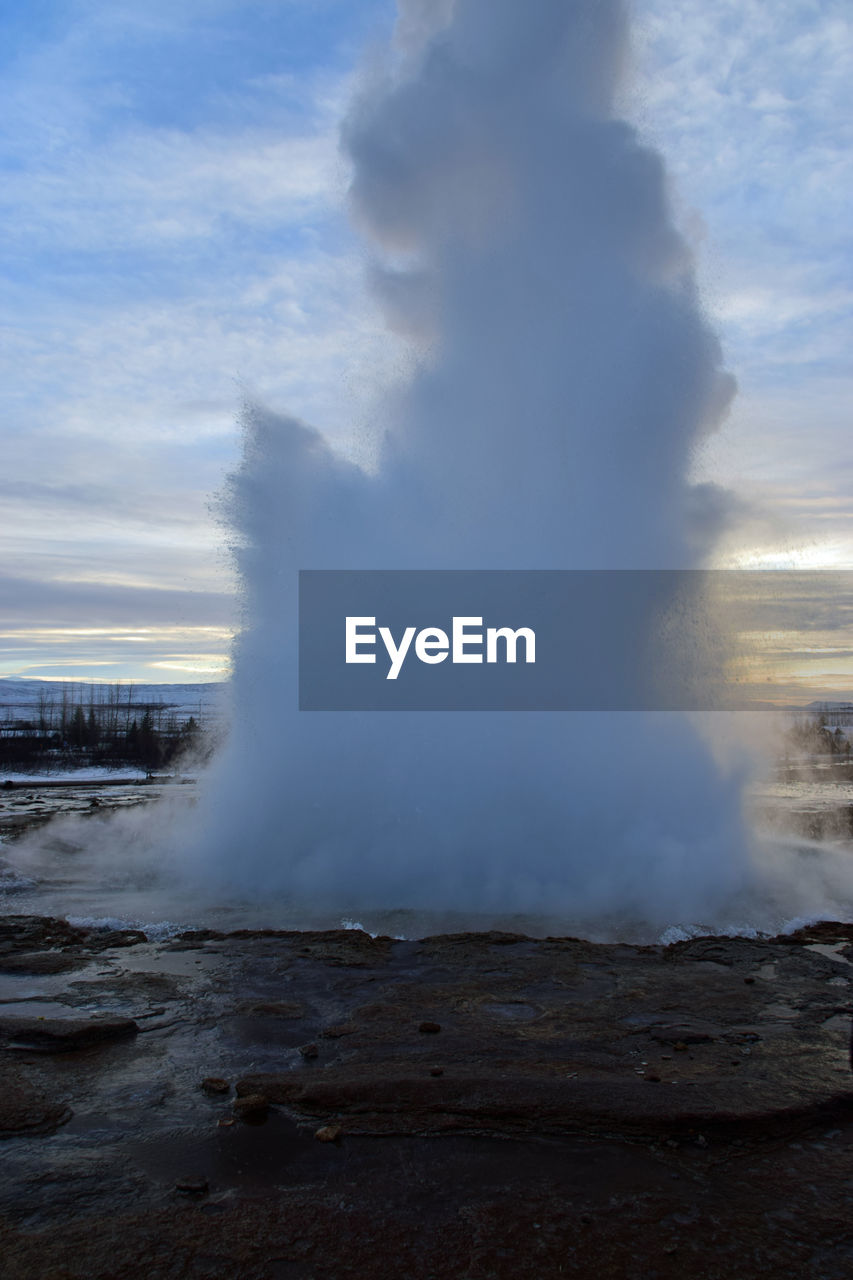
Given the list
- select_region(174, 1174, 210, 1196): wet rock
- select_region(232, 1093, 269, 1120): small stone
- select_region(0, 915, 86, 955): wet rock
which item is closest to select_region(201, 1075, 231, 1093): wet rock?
select_region(232, 1093, 269, 1120): small stone

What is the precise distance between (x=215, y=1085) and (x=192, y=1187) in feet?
3.99

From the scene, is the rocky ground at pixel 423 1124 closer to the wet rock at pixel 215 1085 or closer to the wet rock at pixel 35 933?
the wet rock at pixel 215 1085

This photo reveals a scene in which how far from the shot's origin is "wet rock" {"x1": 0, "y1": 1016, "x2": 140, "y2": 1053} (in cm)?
590

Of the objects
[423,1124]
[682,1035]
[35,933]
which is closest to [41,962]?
[35,933]

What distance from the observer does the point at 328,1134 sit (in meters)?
4.57

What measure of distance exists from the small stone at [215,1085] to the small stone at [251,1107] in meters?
0.28

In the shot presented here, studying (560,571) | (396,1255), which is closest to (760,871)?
(560,571)

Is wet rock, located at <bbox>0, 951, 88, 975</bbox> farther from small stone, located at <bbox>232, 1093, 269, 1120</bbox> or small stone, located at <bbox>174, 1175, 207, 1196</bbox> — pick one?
small stone, located at <bbox>174, 1175, 207, 1196</bbox>

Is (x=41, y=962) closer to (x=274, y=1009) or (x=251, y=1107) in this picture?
(x=274, y=1009)

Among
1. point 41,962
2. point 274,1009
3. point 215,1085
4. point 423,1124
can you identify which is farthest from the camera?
point 41,962

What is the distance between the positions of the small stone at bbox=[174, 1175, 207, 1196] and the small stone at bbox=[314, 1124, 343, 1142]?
736mm

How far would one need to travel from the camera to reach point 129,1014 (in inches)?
261

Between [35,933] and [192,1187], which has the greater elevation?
[192,1187]

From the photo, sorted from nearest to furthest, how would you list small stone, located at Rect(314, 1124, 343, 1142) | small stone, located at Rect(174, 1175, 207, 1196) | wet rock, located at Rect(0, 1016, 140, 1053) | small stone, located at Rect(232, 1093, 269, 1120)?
small stone, located at Rect(174, 1175, 207, 1196) < small stone, located at Rect(314, 1124, 343, 1142) < small stone, located at Rect(232, 1093, 269, 1120) < wet rock, located at Rect(0, 1016, 140, 1053)
